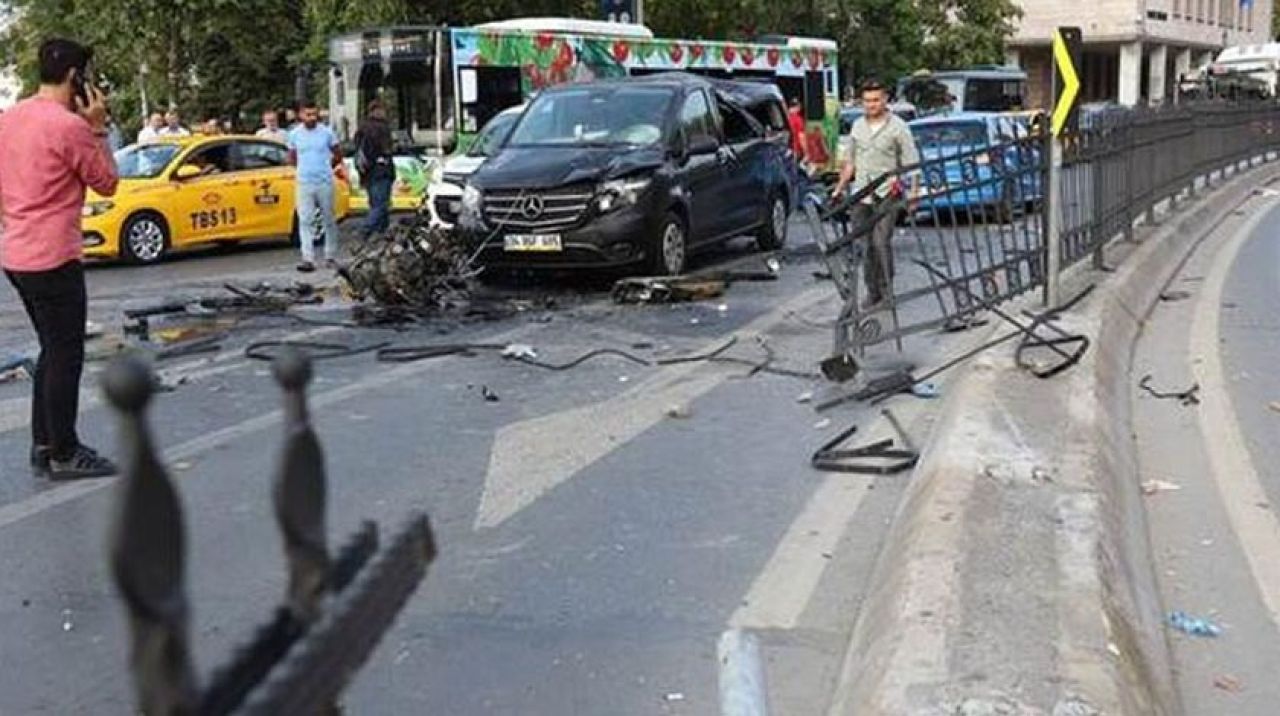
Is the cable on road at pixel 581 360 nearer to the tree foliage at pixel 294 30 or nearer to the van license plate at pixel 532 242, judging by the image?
the van license plate at pixel 532 242

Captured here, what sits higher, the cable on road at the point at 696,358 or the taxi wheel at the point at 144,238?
the taxi wheel at the point at 144,238

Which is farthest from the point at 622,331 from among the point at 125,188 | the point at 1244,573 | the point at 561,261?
the point at 125,188

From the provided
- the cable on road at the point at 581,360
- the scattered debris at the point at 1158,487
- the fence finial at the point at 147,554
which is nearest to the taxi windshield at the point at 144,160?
the cable on road at the point at 581,360

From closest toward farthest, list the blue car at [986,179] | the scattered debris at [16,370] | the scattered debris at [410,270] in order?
the blue car at [986,179] < the scattered debris at [16,370] < the scattered debris at [410,270]

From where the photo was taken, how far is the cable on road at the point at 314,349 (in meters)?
9.97

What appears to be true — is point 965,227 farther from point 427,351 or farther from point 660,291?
point 427,351

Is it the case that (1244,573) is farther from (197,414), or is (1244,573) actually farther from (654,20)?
(654,20)

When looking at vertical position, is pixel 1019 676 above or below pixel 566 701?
above

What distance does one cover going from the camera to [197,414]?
823 centimetres

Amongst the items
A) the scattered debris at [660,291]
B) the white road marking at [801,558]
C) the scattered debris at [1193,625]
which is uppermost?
the scattered debris at [660,291]

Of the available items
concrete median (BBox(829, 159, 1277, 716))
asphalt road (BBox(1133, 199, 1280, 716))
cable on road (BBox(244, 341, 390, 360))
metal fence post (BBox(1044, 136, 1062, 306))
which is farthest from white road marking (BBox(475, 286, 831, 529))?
asphalt road (BBox(1133, 199, 1280, 716))

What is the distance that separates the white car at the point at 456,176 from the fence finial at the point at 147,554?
11.9 metres

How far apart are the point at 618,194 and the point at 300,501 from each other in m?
11.1

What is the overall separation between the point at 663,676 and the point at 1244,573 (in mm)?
2276
